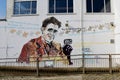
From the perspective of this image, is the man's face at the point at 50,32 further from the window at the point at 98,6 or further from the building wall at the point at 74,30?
the window at the point at 98,6

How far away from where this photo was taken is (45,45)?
29.0m

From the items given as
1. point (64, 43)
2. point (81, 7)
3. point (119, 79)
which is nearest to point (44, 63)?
point (64, 43)

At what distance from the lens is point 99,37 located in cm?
2858

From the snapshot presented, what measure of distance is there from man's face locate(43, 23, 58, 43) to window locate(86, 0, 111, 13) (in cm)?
361

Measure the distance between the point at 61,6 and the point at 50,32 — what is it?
275 cm

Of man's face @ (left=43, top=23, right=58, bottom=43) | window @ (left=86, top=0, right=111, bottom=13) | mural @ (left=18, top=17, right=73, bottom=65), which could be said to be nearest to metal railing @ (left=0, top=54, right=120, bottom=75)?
mural @ (left=18, top=17, right=73, bottom=65)

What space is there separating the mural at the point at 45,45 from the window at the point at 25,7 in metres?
1.79

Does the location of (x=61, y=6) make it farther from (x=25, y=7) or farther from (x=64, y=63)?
(x=64, y=63)

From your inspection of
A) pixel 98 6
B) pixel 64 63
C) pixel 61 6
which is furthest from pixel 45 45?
pixel 98 6

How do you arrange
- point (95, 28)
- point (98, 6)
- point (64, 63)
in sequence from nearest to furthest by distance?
point (64, 63) < point (95, 28) < point (98, 6)

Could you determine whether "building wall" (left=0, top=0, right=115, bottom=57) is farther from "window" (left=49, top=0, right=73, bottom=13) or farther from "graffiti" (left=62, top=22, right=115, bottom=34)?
"window" (left=49, top=0, right=73, bottom=13)

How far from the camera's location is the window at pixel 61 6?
2939 cm

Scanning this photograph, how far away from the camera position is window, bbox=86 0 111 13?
2931cm

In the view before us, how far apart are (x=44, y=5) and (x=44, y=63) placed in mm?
5514
